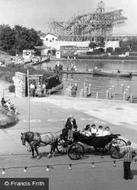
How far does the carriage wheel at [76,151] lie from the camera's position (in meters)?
19.2

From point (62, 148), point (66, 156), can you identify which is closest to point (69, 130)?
point (62, 148)

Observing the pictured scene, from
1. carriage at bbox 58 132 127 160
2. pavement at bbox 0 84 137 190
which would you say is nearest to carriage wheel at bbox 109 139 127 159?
carriage at bbox 58 132 127 160

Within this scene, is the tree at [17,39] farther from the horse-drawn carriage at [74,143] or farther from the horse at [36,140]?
the horse at [36,140]

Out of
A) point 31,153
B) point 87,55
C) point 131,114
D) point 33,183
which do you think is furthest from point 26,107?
point 87,55

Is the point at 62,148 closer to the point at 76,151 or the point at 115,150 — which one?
the point at 76,151

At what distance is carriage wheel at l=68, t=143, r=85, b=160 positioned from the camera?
63.0 feet

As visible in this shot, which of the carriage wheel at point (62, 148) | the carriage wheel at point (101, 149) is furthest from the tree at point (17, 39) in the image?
the carriage wheel at point (101, 149)

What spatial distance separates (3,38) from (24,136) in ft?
538

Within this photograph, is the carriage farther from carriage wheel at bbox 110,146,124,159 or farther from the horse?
the horse

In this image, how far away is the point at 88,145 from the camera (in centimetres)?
1989

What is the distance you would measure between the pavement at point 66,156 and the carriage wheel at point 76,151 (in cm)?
23

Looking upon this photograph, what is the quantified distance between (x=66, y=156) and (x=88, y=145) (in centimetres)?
109

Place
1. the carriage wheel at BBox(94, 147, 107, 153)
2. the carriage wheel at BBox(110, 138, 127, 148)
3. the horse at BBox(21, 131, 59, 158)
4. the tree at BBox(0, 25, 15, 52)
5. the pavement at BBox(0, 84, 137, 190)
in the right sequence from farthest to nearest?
Answer: the tree at BBox(0, 25, 15, 52), the carriage wheel at BBox(94, 147, 107, 153), the carriage wheel at BBox(110, 138, 127, 148), the horse at BBox(21, 131, 59, 158), the pavement at BBox(0, 84, 137, 190)

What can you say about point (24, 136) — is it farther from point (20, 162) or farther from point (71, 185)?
point (71, 185)
